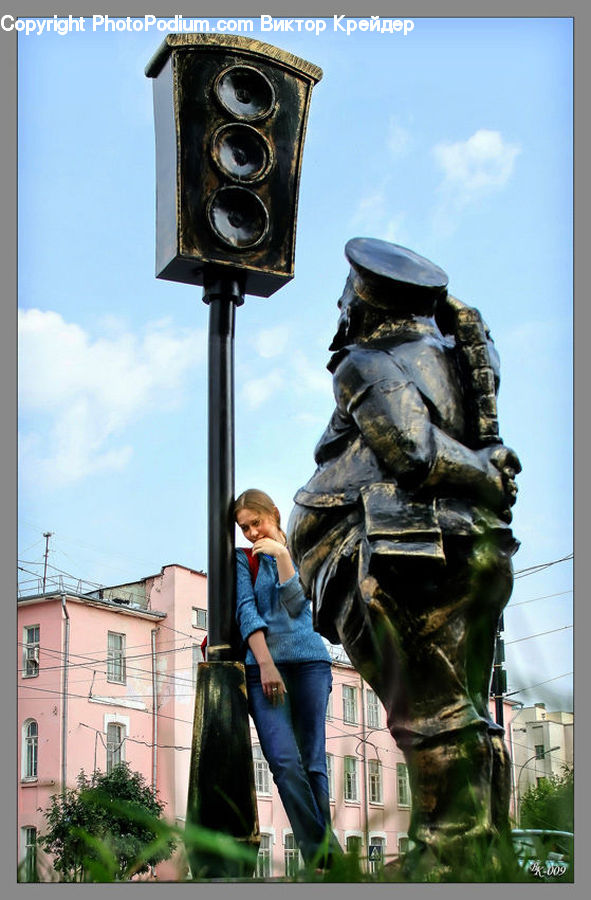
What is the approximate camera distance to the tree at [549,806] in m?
1.93

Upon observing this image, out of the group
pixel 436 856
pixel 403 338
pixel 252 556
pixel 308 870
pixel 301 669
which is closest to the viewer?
pixel 308 870

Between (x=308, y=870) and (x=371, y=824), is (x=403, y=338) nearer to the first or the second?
(x=308, y=870)

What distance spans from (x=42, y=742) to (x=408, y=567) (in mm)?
3265

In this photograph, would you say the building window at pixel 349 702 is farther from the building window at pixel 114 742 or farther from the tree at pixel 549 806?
the building window at pixel 114 742

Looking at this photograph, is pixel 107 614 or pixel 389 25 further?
pixel 107 614

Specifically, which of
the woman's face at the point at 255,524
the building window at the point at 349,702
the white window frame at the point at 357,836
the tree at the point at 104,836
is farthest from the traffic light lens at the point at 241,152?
the white window frame at the point at 357,836

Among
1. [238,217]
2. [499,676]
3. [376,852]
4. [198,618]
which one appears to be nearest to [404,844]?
[376,852]

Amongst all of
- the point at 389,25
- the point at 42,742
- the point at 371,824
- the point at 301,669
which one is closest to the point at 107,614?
the point at 42,742

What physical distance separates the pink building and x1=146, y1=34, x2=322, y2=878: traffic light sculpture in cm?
43

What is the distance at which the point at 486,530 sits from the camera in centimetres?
323

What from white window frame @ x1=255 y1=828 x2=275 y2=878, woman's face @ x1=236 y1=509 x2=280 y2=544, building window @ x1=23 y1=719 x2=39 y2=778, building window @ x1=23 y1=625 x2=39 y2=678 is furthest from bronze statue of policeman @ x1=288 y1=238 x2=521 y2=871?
building window @ x1=23 y1=625 x2=39 y2=678

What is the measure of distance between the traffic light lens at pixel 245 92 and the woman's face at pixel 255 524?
1.47 metres

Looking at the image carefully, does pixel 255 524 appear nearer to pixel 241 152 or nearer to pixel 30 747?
pixel 241 152

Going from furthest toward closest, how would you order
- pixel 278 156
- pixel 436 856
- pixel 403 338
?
1. pixel 278 156
2. pixel 403 338
3. pixel 436 856
